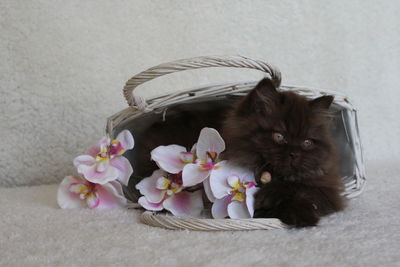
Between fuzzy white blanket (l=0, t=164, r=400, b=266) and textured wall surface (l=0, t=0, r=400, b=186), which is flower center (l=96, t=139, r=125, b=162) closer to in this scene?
fuzzy white blanket (l=0, t=164, r=400, b=266)

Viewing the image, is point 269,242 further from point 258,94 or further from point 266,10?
point 266,10

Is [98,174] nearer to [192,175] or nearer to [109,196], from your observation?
[109,196]

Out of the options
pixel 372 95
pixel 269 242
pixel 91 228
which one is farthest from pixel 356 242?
pixel 372 95

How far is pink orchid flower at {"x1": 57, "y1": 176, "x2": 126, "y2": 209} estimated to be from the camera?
4.39 feet

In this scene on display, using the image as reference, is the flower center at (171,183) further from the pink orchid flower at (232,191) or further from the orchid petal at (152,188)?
the pink orchid flower at (232,191)

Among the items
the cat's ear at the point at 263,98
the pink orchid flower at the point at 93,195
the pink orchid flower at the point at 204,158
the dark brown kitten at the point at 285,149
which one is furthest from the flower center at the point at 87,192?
the cat's ear at the point at 263,98

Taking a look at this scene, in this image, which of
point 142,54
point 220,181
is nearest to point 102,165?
point 220,181

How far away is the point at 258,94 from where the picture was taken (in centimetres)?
113

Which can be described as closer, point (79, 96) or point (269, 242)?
point (269, 242)

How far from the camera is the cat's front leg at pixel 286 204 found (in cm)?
104

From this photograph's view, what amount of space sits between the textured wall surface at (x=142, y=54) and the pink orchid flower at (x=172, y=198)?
79cm

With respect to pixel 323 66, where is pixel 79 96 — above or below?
below

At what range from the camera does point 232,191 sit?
1.11 metres

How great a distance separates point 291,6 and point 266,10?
14cm
